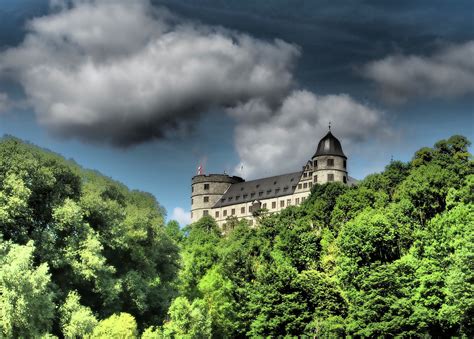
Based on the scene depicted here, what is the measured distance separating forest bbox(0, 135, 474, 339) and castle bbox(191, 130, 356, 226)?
60676 mm

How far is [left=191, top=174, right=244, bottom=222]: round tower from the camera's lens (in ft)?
568

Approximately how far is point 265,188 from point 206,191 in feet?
63.3

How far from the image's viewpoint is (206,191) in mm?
174500

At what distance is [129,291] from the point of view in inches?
1973

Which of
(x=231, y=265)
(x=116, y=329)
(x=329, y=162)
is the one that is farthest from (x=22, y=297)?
(x=329, y=162)

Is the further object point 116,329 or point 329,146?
point 329,146

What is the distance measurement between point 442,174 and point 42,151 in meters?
40.0

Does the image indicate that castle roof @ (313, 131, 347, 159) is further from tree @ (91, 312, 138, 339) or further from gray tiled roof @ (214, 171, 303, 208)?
tree @ (91, 312, 138, 339)

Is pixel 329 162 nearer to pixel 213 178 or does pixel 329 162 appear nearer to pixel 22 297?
pixel 213 178

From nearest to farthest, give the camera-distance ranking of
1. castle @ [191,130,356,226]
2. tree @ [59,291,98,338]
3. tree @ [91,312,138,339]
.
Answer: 1. tree @ [91,312,138,339]
2. tree @ [59,291,98,338]
3. castle @ [191,130,356,226]

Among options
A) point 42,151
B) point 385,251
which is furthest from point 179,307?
point 385,251

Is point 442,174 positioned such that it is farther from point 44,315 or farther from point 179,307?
point 44,315

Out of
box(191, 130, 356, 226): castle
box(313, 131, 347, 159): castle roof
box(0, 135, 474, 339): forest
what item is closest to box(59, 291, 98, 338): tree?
box(0, 135, 474, 339): forest

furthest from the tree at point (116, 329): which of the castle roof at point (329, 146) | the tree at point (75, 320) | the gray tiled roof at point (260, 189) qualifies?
the gray tiled roof at point (260, 189)
